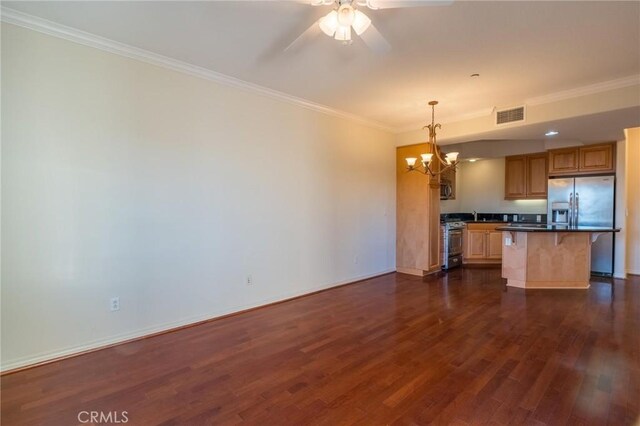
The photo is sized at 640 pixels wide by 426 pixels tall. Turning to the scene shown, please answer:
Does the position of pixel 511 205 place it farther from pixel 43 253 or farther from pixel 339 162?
pixel 43 253

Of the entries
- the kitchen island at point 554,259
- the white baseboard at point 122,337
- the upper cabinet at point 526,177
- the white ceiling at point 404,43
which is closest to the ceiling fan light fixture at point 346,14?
the white ceiling at point 404,43

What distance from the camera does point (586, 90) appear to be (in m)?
3.67

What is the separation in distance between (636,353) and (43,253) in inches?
197

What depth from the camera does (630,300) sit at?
13.3ft

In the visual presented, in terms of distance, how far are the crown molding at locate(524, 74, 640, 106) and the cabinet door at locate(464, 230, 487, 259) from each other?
3061 mm

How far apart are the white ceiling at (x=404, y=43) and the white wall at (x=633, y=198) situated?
10.2 ft

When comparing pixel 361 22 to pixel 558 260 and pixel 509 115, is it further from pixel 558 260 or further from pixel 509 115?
pixel 558 260

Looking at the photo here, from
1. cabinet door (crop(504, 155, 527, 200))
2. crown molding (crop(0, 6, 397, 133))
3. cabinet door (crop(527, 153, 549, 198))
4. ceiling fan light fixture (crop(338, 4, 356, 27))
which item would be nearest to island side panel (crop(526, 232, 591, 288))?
cabinet door (crop(527, 153, 549, 198))

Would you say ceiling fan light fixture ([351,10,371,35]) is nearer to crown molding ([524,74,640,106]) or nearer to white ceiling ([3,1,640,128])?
white ceiling ([3,1,640,128])

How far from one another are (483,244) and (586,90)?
11.4 ft

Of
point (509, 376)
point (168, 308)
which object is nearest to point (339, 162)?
point (168, 308)

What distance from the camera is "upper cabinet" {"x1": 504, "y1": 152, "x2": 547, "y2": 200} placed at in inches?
253

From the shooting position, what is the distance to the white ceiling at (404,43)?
2.29 metres

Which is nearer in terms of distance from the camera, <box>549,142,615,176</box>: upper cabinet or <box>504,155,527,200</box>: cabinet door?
<box>549,142,615,176</box>: upper cabinet
